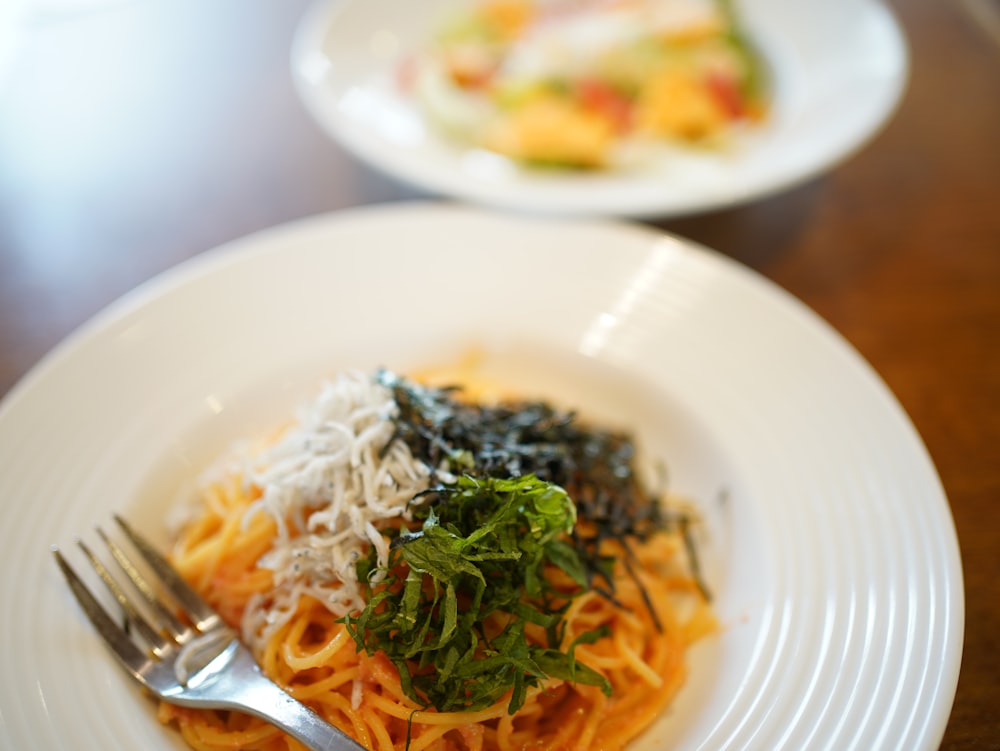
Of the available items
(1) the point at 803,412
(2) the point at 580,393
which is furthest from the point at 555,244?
(1) the point at 803,412

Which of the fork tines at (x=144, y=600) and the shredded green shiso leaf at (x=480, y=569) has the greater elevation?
the fork tines at (x=144, y=600)

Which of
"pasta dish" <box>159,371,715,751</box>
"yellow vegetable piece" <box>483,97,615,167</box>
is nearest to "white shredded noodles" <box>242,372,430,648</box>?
"pasta dish" <box>159,371,715,751</box>

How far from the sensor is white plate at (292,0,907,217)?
2816mm

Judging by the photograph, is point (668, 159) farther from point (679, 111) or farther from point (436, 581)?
point (436, 581)

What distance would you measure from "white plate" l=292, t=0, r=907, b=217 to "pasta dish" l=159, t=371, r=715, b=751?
3.45 ft

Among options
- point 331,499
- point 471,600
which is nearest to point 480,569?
point 471,600

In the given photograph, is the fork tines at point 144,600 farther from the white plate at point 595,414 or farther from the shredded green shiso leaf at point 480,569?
the shredded green shiso leaf at point 480,569

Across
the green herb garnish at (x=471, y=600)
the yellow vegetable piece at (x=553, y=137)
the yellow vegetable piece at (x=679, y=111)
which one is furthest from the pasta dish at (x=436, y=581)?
the yellow vegetable piece at (x=679, y=111)

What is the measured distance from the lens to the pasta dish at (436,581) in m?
1.67

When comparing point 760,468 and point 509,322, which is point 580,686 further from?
point 509,322

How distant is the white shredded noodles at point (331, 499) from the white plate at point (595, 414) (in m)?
0.38

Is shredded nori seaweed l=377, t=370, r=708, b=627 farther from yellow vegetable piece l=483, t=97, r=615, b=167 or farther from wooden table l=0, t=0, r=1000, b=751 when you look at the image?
yellow vegetable piece l=483, t=97, r=615, b=167

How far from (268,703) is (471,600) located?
47cm

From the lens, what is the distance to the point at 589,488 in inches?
83.7
